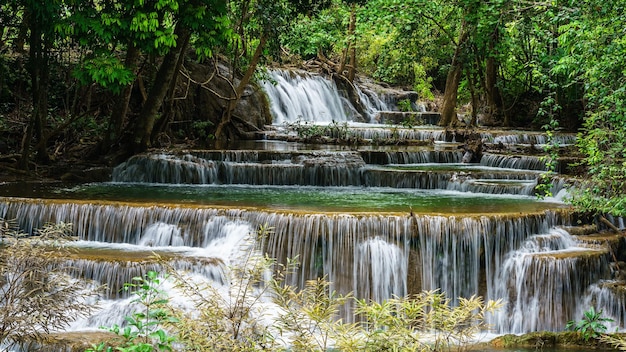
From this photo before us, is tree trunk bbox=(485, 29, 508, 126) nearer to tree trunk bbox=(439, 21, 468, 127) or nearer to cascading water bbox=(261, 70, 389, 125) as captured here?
tree trunk bbox=(439, 21, 468, 127)

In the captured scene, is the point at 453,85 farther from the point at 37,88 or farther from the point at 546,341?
the point at 546,341

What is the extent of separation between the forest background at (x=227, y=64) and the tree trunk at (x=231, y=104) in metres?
0.05

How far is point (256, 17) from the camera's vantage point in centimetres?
1812

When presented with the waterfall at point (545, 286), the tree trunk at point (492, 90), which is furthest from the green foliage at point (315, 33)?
the waterfall at point (545, 286)

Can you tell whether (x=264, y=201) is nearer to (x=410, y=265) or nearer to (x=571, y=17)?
(x=410, y=265)

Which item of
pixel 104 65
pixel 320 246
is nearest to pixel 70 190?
pixel 104 65

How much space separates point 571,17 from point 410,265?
172 inches

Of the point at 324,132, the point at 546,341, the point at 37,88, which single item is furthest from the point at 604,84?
the point at 324,132

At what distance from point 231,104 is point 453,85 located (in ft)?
25.9

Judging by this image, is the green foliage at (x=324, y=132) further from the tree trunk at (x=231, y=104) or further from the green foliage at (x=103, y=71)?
the green foliage at (x=103, y=71)

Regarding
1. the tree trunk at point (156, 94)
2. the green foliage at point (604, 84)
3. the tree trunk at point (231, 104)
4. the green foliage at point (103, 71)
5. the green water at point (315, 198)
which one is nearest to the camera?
the green foliage at point (604, 84)

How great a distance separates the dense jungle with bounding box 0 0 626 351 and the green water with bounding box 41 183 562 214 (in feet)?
0.67

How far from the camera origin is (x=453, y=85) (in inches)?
928

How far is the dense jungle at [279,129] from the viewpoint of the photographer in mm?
4562
